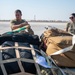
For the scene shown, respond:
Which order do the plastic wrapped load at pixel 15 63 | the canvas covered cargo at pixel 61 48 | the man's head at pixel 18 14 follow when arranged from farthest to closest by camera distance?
the man's head at pixel 18 14 → the canvas covered cargo at pixel 61 48 → the plastic wrapped load at pixel 15 63

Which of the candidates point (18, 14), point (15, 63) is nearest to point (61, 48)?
point (15, 63)

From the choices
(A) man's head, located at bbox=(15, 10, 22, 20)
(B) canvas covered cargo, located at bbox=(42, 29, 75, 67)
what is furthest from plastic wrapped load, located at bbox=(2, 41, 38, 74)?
(A) man's head, located at bbox=(15, 10, 22, 20)

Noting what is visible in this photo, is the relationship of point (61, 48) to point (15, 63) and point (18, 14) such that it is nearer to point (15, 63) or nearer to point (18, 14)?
point (15, 63)

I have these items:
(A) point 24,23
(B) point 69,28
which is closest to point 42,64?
(A) point 24,23

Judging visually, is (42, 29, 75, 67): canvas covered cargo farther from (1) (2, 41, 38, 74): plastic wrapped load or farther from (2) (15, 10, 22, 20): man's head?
(2) (15, 10, 22, 20): man's head

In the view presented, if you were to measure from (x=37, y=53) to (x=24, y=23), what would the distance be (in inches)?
80.7

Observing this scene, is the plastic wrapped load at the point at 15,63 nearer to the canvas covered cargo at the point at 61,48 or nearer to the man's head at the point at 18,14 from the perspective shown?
the canvas covered cargo at the point at 61,48

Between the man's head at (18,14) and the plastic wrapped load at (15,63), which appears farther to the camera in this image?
the man's head at (18,14)

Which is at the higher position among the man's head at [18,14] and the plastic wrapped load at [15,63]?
the man's head at [18,14]

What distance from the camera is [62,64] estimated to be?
170 inches

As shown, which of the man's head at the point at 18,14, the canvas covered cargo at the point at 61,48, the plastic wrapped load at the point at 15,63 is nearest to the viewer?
the plastic wrapped load at the point at 15,63

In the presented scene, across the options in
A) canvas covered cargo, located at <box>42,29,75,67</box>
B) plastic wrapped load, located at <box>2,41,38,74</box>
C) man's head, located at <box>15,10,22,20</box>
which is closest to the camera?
plastic wrapped load, located at <box>2,41,38,74</box>

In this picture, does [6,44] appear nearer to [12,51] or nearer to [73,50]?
[12,51]

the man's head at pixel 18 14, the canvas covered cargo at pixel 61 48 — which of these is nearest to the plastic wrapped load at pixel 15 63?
the canvas covered cargo at pixel 61 48
